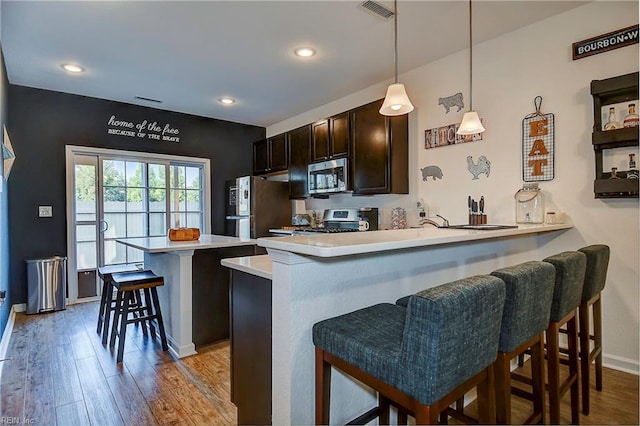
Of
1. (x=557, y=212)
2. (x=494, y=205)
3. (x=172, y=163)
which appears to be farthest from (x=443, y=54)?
(x=172, y=163)

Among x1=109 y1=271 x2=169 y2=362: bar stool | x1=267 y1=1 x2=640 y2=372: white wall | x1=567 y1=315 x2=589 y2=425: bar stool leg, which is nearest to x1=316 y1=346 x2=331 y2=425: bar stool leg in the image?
x1=567 y1=315 x2=589 y2=425: bar stool leg

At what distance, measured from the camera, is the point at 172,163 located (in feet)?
16.8

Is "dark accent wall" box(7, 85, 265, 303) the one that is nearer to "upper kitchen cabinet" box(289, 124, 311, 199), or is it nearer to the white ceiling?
the white ceiling

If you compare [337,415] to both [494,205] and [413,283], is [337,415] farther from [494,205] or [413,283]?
[494,205]

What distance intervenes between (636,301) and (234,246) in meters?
3.04

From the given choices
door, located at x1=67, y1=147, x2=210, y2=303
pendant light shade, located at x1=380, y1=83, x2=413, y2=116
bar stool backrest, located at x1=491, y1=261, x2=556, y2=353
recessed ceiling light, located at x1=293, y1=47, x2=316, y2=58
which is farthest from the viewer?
door, located at x1=67, y1=147, x2=210, y2=303

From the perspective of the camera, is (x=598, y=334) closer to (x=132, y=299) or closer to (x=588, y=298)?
(x=588, y=298)

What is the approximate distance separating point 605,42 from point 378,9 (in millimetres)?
1611

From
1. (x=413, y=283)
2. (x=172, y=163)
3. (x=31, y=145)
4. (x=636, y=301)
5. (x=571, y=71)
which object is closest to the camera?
(x=413, y=283)

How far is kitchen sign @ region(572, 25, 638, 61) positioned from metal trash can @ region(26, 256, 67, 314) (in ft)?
18.1

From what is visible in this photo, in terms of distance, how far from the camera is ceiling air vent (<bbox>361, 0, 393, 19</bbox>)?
2432 mm

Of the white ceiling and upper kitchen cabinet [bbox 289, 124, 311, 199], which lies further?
upper kitchen cabinet [bbox 289, 124, 311, 199]

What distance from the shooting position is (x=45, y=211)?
4133mm

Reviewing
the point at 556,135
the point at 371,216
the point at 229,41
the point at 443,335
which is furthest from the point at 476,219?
the point at 229,41
